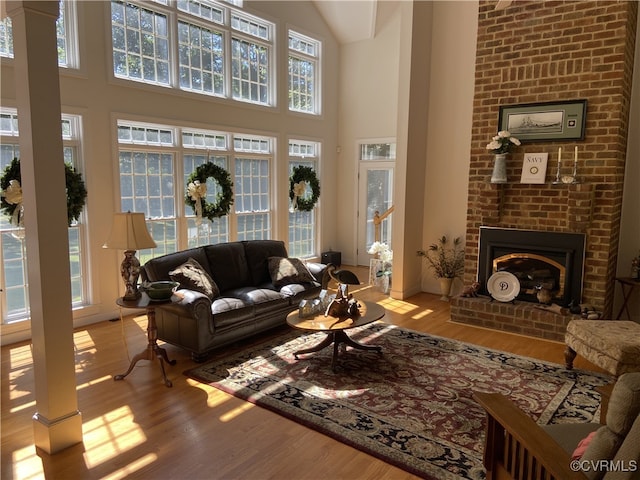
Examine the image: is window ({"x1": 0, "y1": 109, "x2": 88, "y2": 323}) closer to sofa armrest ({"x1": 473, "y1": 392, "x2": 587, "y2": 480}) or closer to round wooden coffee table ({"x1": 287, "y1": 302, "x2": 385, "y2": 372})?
round wooden coffee table ({"x1": 287, "y1": 302, "x2": 385, "y2": 372})

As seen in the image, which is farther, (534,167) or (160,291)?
(534,167)

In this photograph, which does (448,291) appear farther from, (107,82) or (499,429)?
(107,82)

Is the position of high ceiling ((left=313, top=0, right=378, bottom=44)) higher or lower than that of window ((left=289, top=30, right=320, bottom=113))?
higher

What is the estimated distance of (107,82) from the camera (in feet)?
17.5

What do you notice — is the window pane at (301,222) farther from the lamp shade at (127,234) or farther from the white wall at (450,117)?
the lamp shade at (127,234)

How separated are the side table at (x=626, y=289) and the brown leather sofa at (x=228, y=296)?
133 inches

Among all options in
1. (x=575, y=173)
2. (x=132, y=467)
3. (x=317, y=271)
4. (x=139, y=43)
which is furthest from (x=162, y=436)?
(x=575, y=173)

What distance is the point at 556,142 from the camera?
5328mm

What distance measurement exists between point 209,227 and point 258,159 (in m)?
1.45

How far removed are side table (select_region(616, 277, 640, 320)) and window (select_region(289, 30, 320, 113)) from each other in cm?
547

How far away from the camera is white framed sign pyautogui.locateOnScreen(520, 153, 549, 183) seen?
5359 mm

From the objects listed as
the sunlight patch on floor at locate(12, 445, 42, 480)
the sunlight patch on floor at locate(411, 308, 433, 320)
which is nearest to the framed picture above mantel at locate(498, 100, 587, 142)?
the sunlight patch on floor at locate(411, 308, 433, 320)

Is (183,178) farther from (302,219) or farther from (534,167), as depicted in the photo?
(534,167)

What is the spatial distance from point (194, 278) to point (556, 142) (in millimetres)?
4256
